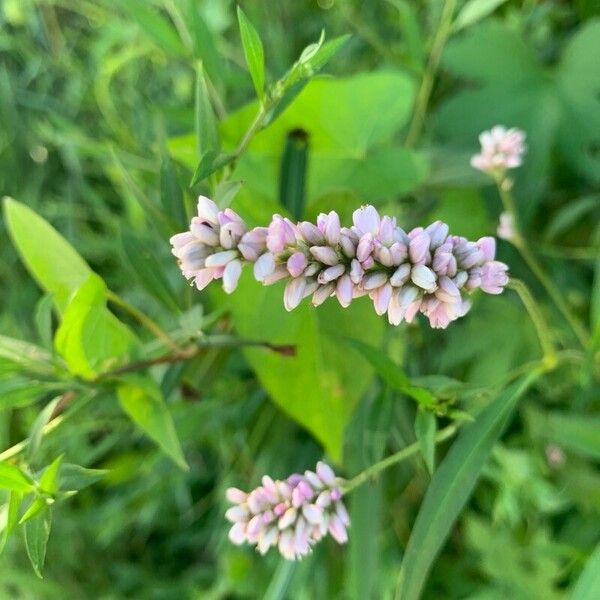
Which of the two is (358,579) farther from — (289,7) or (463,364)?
(289,7)

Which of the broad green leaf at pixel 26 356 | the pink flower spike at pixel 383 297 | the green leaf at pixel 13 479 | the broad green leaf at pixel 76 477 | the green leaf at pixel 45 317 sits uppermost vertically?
the pink flower spike at pixel 383 297

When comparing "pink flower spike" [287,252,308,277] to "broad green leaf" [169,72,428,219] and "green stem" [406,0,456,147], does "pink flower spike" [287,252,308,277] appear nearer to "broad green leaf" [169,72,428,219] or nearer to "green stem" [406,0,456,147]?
"broad green leaf" [169,72,428,219]

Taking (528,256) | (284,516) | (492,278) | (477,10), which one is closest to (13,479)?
(284,516)

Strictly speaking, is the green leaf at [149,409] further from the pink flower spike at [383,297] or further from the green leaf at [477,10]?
the green leaf at [477,10]

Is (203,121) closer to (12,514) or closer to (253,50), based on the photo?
(253,50)

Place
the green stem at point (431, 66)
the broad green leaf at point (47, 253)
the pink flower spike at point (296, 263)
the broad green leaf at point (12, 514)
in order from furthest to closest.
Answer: the green stem at point (431, 66)
the broad green leaf at point (47, 253)
the broad green leaf at point (12, 514)
the pink flower spike at point (296, 263)

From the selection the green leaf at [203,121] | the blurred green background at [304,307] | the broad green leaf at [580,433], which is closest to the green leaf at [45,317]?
the blurred green background at [304,307]
